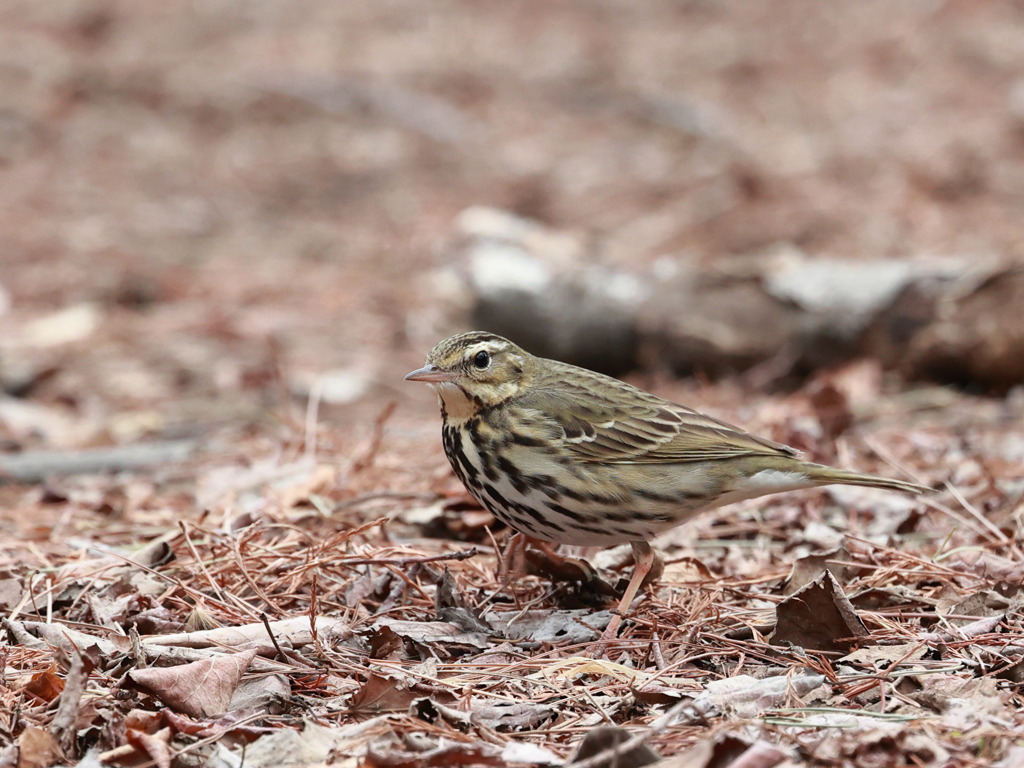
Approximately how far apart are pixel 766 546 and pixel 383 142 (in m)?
10.3

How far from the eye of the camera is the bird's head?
15.9 ft

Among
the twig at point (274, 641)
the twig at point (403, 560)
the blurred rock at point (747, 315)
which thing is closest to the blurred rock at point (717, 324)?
the blurred rock at point (747, 315)

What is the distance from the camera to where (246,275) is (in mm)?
11773

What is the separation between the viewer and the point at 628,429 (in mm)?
4918

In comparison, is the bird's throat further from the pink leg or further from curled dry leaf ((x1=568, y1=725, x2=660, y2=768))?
curled dry leaf ((x1=568, y1=725, x2=660, y2=768))

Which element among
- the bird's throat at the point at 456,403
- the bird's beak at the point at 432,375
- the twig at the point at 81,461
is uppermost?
the bird's beak at the point at 432,375

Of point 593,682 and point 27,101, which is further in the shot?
point 27,101

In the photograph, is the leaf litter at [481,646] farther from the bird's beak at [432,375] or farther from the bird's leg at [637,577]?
the bird's beak at [432,375]

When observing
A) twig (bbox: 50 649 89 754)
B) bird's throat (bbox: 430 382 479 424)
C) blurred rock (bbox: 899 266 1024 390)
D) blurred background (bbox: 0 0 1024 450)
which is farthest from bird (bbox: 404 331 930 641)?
blurred rock (bbox: 899 266 1024 390)

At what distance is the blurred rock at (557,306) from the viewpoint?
339 inches

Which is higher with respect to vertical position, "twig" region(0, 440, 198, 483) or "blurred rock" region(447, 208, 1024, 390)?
"blurred rock" region(447, 208, 1024, 390)

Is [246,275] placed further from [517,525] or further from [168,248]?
[517,525]

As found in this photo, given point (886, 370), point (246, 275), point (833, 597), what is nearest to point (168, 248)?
point (246, 275)

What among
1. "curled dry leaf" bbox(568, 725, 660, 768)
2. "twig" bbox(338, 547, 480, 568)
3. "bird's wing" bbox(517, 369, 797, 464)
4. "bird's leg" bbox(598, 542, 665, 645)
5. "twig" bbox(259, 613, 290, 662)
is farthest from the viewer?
"bird's wing" bbox(517, 369, 797, 464)
